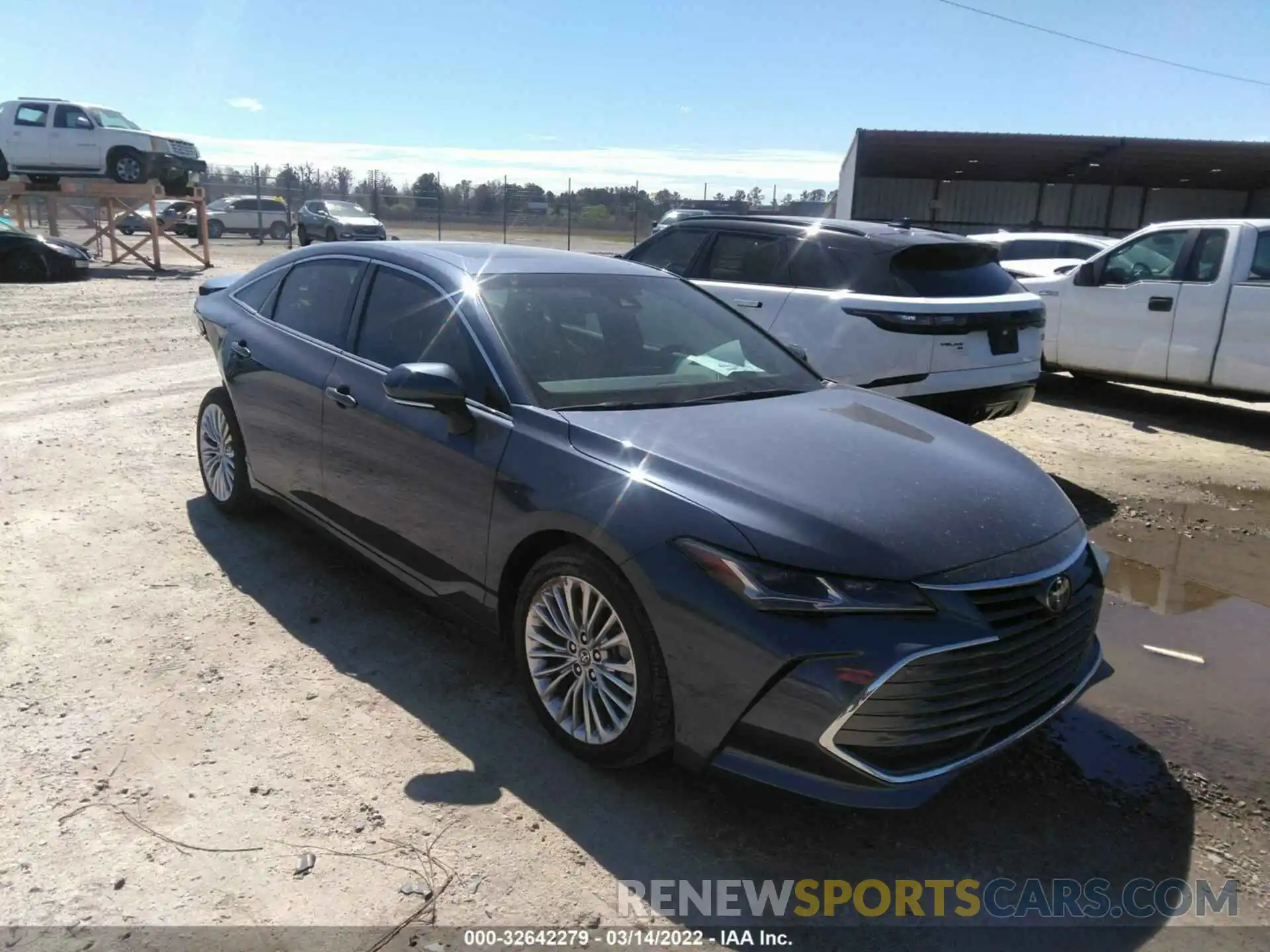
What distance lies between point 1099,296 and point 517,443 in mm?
7910

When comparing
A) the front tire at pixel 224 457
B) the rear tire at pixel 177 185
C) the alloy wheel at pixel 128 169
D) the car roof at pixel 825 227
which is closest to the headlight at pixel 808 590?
the front tire at pixel 224 457

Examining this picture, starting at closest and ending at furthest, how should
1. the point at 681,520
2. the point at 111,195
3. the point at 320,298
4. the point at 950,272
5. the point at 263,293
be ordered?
the point at 681,520 < the point at 320,298 < the point at 263,293 < the point at 950,272 < the point at 111,195

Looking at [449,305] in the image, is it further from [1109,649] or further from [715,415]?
[1109,649]

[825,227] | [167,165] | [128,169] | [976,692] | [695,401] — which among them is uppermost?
[167,165]

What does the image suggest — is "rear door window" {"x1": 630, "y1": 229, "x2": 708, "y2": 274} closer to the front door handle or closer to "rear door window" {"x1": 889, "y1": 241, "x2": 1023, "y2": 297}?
"rear door window" {"x1": 889, "y1": 241, "x2": 1023, "y2": 297}

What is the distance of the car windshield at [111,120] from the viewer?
66.5 feet

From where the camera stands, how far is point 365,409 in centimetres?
380

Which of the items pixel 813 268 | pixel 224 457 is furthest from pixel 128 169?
pixel 813 268

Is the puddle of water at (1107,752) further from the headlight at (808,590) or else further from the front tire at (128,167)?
the front tire at (128,167)

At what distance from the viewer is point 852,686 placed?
2.37 meters

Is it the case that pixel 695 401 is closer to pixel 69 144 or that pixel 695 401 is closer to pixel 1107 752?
pixel 1107 752

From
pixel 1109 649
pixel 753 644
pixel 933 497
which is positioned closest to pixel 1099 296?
pixel 1109 649

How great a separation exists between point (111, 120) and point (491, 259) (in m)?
21.2

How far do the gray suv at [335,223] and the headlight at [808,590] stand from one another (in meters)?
30.6
